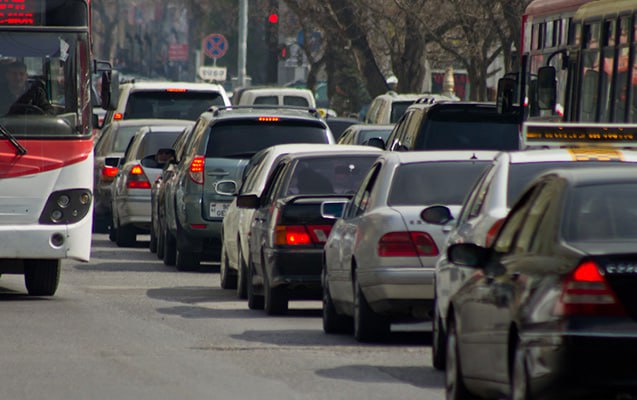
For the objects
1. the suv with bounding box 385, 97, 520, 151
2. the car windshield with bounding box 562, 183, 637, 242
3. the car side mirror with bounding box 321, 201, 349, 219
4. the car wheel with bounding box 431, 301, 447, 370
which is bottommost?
the car wheel with bounding box 431, 301, 447, 370

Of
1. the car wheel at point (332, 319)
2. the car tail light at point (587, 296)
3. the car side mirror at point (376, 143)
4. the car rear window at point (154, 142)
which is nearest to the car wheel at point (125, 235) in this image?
the car rear window at point (154, 142)

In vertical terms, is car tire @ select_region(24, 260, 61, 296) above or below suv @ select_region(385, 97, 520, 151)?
below

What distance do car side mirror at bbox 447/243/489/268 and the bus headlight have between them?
7818 millimetres

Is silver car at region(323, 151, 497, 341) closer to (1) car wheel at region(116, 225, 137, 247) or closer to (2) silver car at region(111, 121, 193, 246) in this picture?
(2) silver car at region(111, 121, 193, 246)

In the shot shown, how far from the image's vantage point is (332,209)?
47.4ft

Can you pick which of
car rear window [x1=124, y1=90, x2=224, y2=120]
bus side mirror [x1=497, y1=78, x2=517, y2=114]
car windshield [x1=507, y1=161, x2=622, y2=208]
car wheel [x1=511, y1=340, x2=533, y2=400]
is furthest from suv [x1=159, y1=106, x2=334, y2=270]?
car wheel [x1=511, y1=340, x2=533, y2=400]

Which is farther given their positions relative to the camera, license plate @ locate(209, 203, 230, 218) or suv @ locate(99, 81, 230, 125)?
suv @ locate(99, 81, 230, 125)

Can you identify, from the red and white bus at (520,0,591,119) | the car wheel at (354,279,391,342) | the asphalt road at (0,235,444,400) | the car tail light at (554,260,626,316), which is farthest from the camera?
the red and white bus at (520,0,591,119)

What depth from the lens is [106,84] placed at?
16828 millimetres

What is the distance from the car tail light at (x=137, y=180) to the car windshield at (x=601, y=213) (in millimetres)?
17480

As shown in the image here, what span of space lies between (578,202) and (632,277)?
2.10 ft

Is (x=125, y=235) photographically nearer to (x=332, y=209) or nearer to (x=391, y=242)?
(x=332, y=209)

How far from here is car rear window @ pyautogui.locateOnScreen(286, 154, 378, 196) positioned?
15820 mm

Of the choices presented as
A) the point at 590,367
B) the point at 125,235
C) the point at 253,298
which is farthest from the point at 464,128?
the point at 590,367
